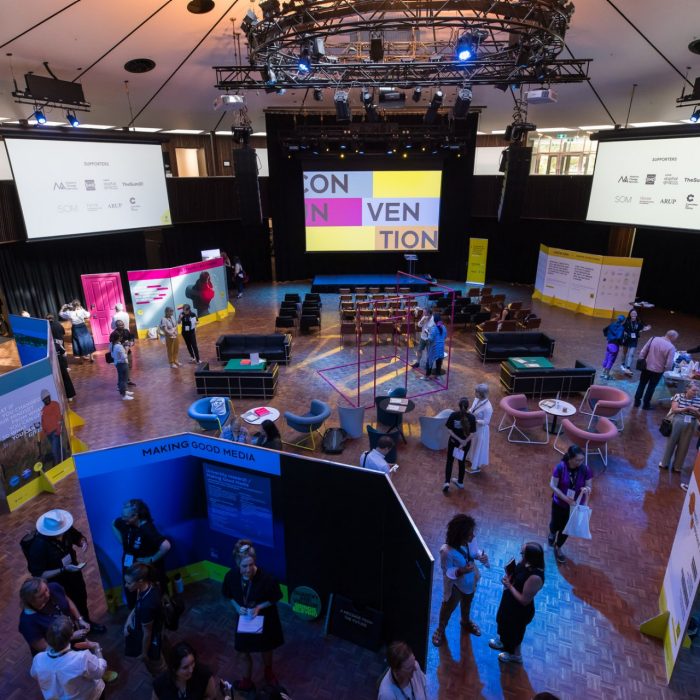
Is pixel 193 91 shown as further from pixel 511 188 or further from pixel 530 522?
pixel 530 522

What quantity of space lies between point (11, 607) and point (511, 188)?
12.3m

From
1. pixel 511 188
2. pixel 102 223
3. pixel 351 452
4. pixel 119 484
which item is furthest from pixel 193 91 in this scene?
pixel 119 484

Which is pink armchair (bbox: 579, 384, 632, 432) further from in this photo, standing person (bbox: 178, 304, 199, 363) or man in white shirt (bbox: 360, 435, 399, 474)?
standing person (bbox: 178, 304, 199, 363)

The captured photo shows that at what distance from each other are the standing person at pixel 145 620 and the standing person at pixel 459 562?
2.31 meters

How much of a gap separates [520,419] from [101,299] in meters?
10.6

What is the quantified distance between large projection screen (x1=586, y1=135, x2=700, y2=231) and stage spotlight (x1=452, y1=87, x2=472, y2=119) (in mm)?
5326

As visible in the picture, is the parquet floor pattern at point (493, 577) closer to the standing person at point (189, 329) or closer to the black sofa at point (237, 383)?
the black sofa at point (237, 383)

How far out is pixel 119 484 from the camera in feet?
14.4

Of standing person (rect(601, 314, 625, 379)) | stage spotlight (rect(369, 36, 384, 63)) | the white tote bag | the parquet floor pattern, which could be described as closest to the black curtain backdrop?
stage spotlight (rect(369, 36, 384, 63))

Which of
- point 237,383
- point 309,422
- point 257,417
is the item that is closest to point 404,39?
point 237,383

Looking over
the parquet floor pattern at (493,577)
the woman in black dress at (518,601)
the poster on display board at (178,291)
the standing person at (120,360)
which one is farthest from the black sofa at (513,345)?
the poster on display board at (178,291)

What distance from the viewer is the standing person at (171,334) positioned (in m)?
10.2

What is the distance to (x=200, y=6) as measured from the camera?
372 inches

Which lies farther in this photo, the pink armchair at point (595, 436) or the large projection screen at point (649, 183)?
the large projection screen at point (649, 183)
